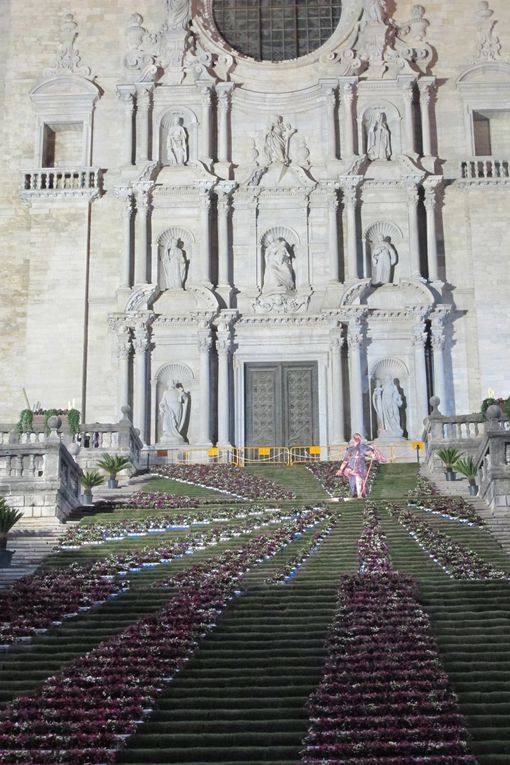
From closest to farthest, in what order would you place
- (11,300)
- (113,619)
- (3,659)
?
(3,659)
(113,619)
(11,300)

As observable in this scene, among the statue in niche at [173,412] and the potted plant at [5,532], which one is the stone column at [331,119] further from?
the potted plant at [5,532]

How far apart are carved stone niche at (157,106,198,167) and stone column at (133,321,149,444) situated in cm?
616

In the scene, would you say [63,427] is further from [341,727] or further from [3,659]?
[341,727]

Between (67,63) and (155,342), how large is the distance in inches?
417

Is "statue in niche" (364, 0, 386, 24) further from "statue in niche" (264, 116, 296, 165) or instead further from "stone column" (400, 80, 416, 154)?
"statue in niche" (264, 116, 296, 165)

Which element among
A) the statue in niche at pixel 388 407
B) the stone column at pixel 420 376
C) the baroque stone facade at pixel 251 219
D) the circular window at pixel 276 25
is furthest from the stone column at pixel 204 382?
the circular window at pixel 276 25

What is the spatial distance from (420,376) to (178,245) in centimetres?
913

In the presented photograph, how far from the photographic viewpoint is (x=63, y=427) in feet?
98.8

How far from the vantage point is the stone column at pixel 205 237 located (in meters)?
35.4

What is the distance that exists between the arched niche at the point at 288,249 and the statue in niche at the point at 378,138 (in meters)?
3.73

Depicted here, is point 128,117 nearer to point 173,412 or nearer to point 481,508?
point 173,412

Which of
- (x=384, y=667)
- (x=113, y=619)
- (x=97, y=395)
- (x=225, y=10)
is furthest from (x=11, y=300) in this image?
(x=384, y=667)

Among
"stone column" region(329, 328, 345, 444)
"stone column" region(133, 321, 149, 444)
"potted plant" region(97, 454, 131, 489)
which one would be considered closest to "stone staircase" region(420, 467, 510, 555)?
"stone column" region(329, 328, 345, 444)

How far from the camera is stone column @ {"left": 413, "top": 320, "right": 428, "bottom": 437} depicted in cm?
3391
